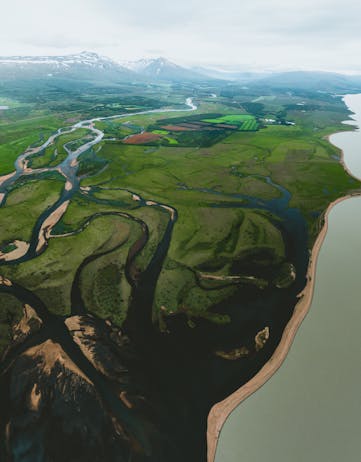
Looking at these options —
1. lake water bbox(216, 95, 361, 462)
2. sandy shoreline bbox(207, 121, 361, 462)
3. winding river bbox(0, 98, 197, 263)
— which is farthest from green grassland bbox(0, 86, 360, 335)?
lake water bbox(216, 95, 361, 462)

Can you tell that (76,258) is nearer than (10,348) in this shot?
No

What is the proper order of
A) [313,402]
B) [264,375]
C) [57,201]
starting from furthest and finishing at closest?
[57,201]
[264,375]
[313,402]

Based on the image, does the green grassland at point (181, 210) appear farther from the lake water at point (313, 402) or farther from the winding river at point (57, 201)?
the lake water at point (313, 402)

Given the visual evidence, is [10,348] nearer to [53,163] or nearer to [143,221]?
[143,221]

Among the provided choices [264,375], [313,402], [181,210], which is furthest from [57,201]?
[313,402]

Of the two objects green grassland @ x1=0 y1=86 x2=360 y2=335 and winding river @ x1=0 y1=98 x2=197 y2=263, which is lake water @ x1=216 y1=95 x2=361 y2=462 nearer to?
green grassland @ x1=0 y1=86 x2=360 y2=335

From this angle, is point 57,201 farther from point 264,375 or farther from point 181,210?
point 264,375

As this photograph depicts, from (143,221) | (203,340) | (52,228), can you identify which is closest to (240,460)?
(203,340)
